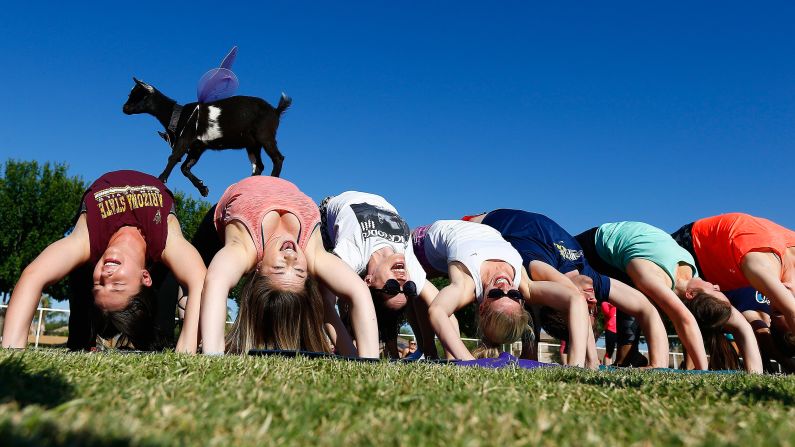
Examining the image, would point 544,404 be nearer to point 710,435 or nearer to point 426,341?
point 710,435

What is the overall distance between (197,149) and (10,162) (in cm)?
2304

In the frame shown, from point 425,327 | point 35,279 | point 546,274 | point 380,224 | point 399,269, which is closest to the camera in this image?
point 35,279

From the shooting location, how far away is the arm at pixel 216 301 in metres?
3.99

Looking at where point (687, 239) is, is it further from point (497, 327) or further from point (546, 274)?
point (497, 327)

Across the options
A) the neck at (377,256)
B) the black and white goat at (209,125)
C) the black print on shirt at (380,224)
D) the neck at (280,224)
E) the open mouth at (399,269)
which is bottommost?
the open mouth at (399,269)

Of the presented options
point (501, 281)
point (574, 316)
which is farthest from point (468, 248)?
point (574, 316)

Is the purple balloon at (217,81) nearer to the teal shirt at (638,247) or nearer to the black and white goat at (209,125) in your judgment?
the black and white goat at (209,125)

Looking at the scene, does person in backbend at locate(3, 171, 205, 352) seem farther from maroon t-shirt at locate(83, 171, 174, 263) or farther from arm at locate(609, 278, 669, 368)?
arm at locate(609, 278, 669, 368)

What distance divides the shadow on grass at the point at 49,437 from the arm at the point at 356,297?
132 inches

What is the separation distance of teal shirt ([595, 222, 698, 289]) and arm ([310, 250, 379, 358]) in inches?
159

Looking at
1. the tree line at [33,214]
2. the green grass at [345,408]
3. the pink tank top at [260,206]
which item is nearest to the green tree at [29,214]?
the tree line at [33,214]

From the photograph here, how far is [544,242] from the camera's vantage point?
730cm

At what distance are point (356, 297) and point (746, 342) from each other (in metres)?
4.73

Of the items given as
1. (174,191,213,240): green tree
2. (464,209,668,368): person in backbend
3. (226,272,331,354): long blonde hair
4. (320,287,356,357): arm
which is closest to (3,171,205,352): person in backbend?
(226,272,331,354): long blonde hair
